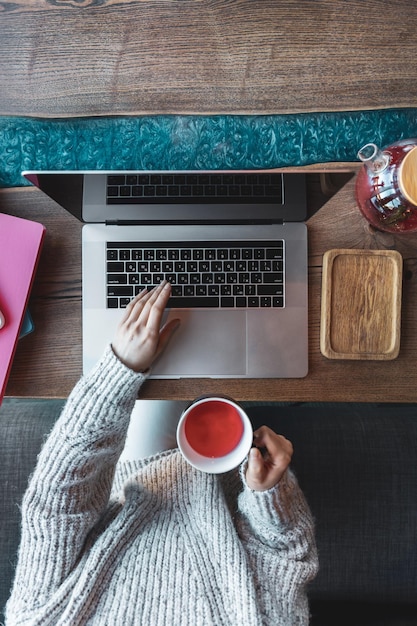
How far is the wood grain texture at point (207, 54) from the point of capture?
2.73 ft

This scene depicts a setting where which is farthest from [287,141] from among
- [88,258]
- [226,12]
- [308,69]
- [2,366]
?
[2,366]

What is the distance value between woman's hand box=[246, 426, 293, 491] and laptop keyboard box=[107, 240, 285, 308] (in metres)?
0.23

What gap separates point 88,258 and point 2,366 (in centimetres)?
22

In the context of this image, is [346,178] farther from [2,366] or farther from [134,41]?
[2,366]

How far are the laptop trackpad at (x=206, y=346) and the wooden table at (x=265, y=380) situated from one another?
2 centimetres

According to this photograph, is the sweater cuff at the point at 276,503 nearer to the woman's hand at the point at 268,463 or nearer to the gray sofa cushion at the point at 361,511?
the woman's hand at the point at 268,463

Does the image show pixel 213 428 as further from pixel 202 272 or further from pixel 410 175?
pixel 410 175

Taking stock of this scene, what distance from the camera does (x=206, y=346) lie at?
85cm

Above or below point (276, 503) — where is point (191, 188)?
above

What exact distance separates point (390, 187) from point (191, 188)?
0.30 meters

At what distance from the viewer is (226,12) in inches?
32.7

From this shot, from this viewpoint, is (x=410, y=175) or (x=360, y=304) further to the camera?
(x=360, y=304)

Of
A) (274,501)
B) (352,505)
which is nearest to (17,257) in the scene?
(274,501)

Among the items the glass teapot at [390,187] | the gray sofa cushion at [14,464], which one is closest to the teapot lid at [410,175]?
the glass teapot at [390,187]
